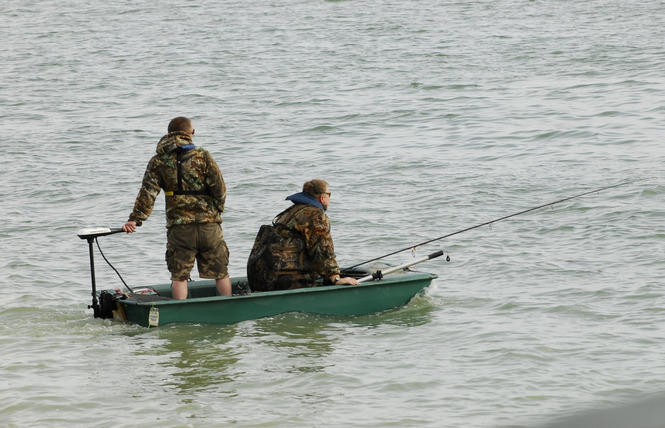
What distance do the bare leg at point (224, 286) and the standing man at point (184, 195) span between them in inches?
11.6

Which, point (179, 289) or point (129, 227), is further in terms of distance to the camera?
point (179, 289)

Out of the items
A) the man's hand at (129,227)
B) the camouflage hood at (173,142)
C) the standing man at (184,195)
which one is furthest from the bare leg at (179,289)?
the camouflage hood at (173,142)

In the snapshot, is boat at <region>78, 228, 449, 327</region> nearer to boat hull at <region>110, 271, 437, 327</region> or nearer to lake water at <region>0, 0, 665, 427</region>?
boat hull at <region>110, 271, 437, 327</region>

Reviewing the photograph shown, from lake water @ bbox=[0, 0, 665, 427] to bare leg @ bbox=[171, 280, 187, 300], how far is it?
25 centimetres

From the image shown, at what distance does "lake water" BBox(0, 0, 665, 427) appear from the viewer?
21.2 feet

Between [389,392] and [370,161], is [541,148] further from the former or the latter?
[389,392]

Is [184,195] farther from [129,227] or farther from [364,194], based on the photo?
[364,194]

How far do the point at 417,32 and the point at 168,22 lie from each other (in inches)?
307

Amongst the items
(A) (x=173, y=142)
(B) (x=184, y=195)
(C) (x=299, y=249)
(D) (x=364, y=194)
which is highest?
(A) (x=173, y=142)

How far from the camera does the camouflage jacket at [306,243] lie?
7.55m

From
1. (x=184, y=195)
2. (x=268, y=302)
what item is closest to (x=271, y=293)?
(x=268, y=302)

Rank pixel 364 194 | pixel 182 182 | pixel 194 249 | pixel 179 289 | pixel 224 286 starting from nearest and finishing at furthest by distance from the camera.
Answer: pixel 182 182 < pixel 194 249 < pixel 179 289 < pixel 224 286 < pixel 364 194

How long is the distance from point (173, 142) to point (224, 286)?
1.21 m

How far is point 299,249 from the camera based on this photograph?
771cm
